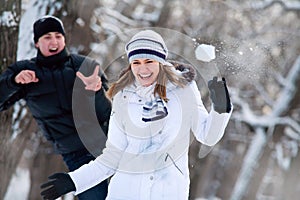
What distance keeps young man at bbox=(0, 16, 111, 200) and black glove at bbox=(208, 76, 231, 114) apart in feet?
3.89

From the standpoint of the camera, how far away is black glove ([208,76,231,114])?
333 centimetres

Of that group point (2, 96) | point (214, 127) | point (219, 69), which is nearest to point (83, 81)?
point (2, 96)

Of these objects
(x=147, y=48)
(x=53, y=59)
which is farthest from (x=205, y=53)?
(x=53, y=59)

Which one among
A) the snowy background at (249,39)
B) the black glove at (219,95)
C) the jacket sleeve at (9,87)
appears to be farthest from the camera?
the snowy background at (249,39)

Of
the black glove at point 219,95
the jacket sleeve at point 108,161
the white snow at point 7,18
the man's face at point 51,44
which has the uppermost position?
the black glove at point 219,95

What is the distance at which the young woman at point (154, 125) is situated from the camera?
134 inches

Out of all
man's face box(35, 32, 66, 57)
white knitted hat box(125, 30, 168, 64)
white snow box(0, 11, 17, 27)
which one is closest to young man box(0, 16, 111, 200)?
man's face box(35, 32, 66, 57)

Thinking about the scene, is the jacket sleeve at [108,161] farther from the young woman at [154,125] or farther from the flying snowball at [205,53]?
the flying snowball at [205,53]

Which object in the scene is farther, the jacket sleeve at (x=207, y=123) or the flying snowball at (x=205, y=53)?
the flying snowball at (x=205, y=53)

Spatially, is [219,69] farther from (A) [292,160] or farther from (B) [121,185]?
(A) [292,160]

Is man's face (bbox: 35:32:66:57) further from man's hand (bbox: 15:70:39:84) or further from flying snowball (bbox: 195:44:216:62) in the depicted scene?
flying snowball (bbox: 195:44:216:62)

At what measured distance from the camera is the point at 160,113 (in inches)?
136

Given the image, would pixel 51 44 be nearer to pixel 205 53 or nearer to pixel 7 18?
pixel 205 53

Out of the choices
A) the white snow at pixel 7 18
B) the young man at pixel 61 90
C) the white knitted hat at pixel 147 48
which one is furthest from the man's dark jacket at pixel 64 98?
the white snow at pixel 7 18
